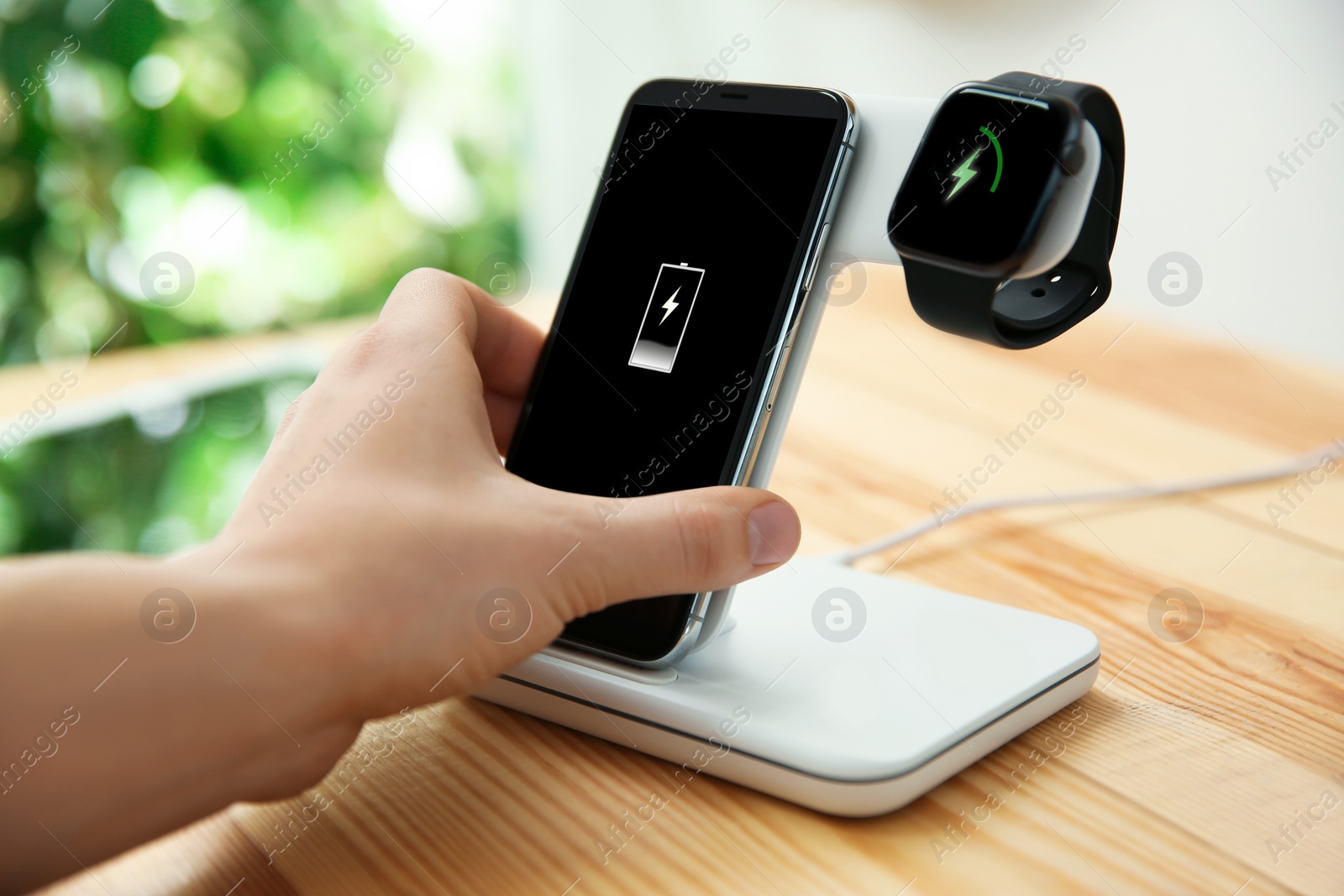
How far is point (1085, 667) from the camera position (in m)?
0.44

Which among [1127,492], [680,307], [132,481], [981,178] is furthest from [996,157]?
[132,481]

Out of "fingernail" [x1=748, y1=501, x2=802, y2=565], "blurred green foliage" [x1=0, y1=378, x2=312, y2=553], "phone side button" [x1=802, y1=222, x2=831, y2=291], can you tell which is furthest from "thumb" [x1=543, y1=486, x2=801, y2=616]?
"blurred green foliage" [x1=0, y1=378, x2=312, y2=553]

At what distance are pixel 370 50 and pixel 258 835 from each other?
6.45 feet

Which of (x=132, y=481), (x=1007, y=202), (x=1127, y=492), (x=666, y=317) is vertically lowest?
(x=132, y=481)

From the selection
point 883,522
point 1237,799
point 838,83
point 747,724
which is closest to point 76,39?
point 838,83

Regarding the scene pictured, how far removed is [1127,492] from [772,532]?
0.41 meters

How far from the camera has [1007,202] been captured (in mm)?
364

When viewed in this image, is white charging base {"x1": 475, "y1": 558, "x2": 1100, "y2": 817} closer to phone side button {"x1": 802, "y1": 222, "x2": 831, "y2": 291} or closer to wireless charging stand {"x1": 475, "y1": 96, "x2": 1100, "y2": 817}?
wireless charging stand {"x1": 475, "y1": 96, "x2": 1100, "y2": 817}

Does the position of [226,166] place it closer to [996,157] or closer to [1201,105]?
[1201,105]

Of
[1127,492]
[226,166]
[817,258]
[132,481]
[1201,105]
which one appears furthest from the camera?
[226,166]

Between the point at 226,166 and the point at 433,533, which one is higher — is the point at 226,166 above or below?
below

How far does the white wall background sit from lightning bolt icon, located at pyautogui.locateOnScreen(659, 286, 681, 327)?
2.31 ft

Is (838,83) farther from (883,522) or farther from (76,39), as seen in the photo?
(76,39)

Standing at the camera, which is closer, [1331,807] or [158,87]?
[1331,807]
